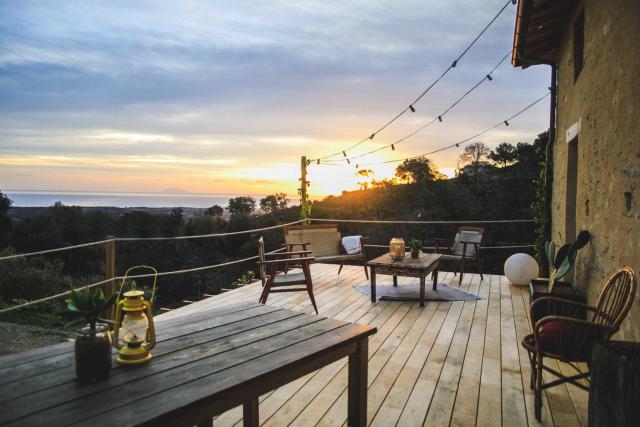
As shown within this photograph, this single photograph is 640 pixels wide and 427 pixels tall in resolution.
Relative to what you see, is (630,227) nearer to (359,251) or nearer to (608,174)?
(608,174)

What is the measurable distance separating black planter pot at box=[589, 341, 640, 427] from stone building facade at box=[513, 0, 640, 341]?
0.84m

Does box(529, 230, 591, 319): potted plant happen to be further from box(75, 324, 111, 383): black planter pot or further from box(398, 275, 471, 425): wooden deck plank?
box(75, 324, 111, 383): black planter pot

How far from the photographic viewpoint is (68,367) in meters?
1.45

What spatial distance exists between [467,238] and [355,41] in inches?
128

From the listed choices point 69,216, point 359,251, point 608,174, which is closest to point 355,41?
point 359,251

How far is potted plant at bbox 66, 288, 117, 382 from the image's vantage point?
1.32 meters

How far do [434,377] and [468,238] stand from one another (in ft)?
11.5

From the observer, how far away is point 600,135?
3.25 meters

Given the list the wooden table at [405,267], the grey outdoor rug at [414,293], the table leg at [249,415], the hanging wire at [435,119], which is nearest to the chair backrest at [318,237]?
the grey outdoor rug at [414,293]

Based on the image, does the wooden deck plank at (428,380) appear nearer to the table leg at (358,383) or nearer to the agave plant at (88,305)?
the table leg at (358,383)

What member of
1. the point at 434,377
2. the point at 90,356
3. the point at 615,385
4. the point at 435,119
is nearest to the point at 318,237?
the point at 435,119

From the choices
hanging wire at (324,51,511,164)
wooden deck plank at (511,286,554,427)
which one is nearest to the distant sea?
hanging wire at (324,51,511,164)

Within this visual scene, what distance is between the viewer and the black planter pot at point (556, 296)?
316cm

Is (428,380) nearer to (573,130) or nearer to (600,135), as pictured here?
(600,135)
